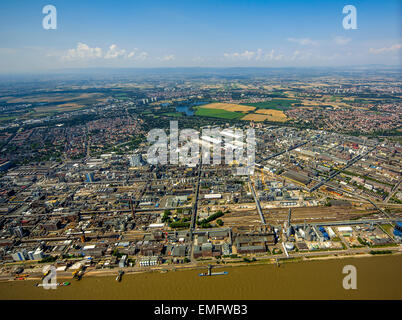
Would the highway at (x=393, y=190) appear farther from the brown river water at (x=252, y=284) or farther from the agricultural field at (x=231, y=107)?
the agricultural field at (x=231, y=107)

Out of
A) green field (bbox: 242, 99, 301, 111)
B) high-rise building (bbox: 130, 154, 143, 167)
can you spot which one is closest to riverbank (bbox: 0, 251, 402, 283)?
high-rise building (bbox: 130, 154, 143, 167)

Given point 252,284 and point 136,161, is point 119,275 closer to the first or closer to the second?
point 252,284

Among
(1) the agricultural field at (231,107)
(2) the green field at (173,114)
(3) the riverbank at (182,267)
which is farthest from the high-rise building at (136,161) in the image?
(1) the agricultural field at (231,107)

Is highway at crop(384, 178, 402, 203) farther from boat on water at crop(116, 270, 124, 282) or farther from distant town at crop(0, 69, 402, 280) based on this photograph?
boat on water at crop(116, 270, 124, 282)

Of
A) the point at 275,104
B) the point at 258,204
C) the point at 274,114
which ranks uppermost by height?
the point at 275,104

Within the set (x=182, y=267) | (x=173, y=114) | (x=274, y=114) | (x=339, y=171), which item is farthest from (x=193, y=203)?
(x=274, y=114)

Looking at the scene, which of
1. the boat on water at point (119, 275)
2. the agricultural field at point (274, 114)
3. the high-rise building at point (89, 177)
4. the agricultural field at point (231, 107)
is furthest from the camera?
the agricultural field at point (231, 107)
